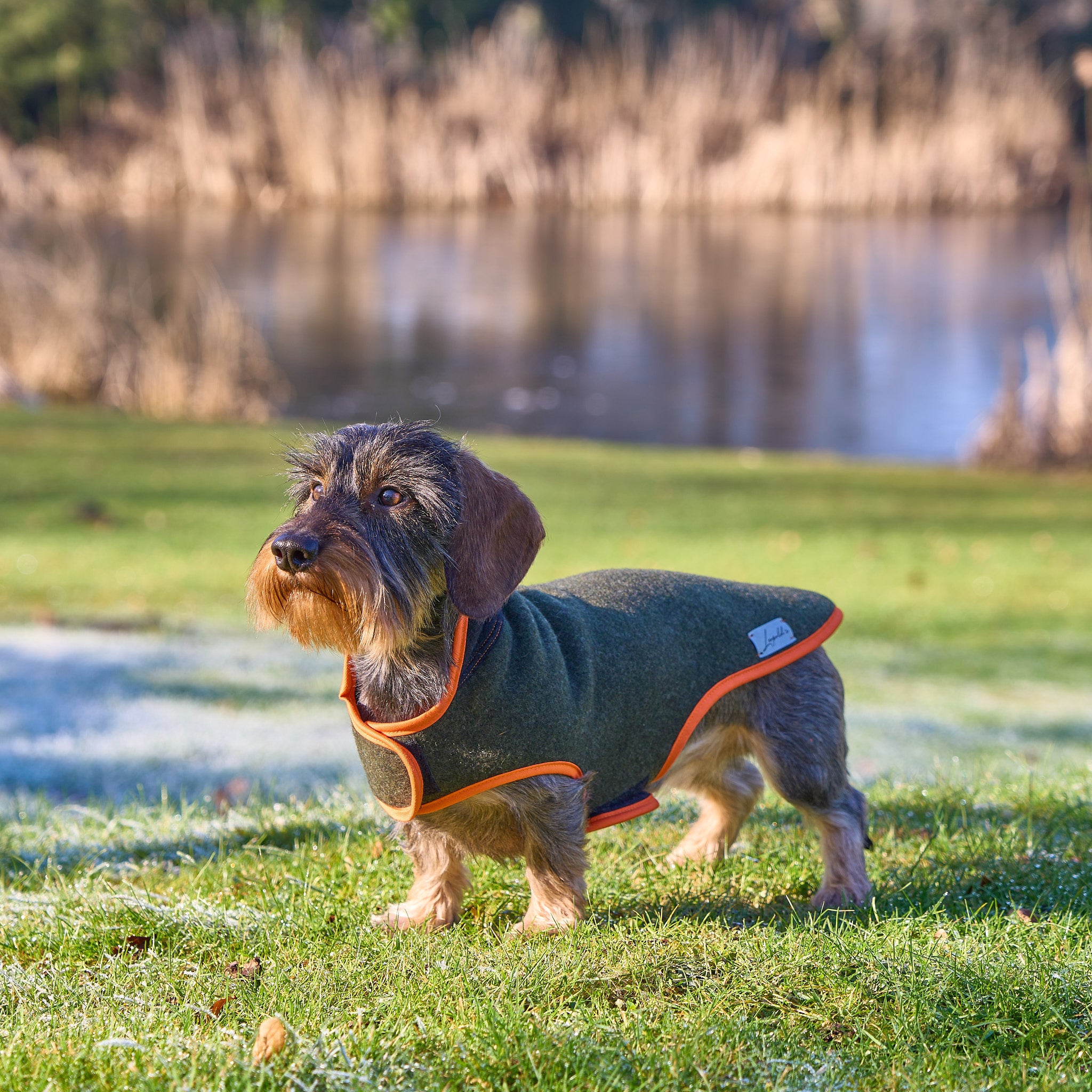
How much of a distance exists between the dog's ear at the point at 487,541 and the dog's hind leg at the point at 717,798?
1.14m

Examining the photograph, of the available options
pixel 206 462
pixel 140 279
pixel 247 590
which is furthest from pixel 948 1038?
pixel 140 279

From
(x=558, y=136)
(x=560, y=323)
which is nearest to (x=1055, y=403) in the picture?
(x=560, y=323)

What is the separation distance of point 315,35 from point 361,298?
16450mm

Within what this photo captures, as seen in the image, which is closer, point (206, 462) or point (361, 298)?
point (206, 462)

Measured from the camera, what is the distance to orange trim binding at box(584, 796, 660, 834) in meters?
3.89

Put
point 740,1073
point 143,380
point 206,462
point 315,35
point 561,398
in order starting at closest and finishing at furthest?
point 740,1073 → point 206,462 → point 143,380 → point 561,398 → point 315,35

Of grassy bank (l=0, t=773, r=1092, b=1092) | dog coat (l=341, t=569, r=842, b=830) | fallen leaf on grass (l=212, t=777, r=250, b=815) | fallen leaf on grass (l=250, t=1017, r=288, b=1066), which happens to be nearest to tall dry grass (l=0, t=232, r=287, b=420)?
fallen leaf on grass (l=212, t=777, r=250, b=815)

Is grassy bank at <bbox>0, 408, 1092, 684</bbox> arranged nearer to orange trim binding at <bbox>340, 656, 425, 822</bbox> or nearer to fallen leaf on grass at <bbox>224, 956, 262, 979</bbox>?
orange trim binding at <bbox>340, 656, 425, 822</bbox>

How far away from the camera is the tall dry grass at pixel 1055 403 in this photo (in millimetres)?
16375

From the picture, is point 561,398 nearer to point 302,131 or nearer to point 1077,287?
point 1077,287

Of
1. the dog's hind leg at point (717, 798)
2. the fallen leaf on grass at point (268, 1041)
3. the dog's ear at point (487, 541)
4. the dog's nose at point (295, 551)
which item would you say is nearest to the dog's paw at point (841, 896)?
the dog's hind leg at point (717, 798)

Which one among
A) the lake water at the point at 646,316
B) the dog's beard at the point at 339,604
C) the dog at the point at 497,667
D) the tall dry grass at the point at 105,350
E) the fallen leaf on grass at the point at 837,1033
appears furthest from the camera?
the lake water at the point at 646,316

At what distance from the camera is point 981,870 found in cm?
429

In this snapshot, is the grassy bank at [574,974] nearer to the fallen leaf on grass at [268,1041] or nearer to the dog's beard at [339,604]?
the fallen leaf on grass at [268,1041]
